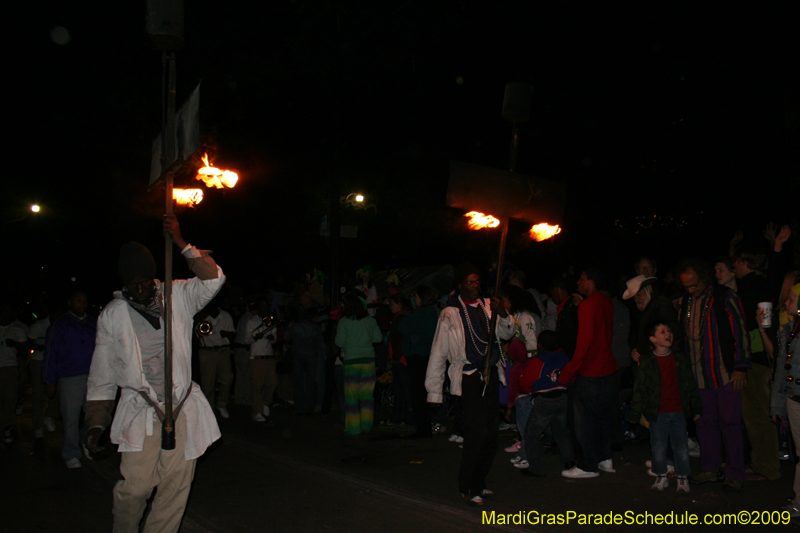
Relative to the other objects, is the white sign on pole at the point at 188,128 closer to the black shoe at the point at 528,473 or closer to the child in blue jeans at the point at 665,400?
the child in blue jeans at the point at 665,400

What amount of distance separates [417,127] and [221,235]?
7.62 metres

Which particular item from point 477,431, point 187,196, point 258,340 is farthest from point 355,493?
point 187,196

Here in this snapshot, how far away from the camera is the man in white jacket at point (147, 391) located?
13.1 feet

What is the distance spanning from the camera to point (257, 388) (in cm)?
1068

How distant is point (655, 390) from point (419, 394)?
145 inches

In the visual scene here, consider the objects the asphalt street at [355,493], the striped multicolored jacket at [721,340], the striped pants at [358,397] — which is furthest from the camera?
the striped pants at [358,397]

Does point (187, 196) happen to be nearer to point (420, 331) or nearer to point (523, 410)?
point (420, 331)

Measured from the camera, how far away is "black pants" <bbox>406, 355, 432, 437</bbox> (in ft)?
28.6

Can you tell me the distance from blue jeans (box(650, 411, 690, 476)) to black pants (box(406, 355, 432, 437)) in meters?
3.34

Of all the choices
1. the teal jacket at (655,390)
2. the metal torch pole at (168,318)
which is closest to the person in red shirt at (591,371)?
the teal jacket at (655,390)

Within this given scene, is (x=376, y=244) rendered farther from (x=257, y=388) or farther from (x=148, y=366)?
(x=148, y=366)

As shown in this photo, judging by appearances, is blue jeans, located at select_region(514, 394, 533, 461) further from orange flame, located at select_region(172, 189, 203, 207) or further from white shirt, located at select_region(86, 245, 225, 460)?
orange flame, located at select_region(172, 189, 203, 207)

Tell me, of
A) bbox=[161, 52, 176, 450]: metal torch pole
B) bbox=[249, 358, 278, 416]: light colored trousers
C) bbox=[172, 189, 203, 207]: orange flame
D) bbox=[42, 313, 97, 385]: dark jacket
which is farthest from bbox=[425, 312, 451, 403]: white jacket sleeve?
bbox=[172, 189, 203, 207]: orange flame

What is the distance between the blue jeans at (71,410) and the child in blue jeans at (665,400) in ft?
21.2
